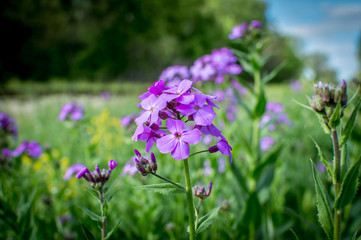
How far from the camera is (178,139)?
0.81 metres

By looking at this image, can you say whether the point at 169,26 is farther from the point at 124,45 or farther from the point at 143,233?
the point at 143,233

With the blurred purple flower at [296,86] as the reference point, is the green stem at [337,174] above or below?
below

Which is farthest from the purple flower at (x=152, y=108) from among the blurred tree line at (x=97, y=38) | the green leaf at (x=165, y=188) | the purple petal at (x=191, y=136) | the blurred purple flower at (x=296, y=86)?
the blurred tree line at (x=97, y=38)

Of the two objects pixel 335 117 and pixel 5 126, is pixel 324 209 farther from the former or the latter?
pixel 5 126

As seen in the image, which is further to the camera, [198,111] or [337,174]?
[337,174]

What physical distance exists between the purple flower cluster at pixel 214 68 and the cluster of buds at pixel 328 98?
4.53 ft

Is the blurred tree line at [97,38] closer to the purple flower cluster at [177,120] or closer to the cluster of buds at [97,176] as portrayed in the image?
the cluster of buds at [97,176]

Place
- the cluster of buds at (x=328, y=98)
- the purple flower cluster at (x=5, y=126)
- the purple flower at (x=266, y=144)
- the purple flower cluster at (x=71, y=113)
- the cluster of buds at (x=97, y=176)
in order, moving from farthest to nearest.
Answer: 1. the purple flower at (x=266, y=144)
2. the purple flower cluster at (x=71, y=113)
3. the purple flower cluster at (x=5, y=126)
4. the cluster of buds at (x=97, y=176)
5. the cluster of buds at (x=328, y=98)

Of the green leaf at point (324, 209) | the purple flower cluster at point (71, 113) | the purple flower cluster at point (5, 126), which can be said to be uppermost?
the purple flower cluster at point (71, 113)

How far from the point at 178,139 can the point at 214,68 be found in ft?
5.34

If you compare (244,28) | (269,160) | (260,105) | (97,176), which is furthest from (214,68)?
(97,176)

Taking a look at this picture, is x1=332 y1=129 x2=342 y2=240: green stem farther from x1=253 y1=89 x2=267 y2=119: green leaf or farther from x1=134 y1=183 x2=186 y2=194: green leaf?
x1=253 y1=89 x2=267 y2=119: green leaf

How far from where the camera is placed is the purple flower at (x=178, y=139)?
0.79 meters

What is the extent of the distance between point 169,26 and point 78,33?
8015 millimetres
